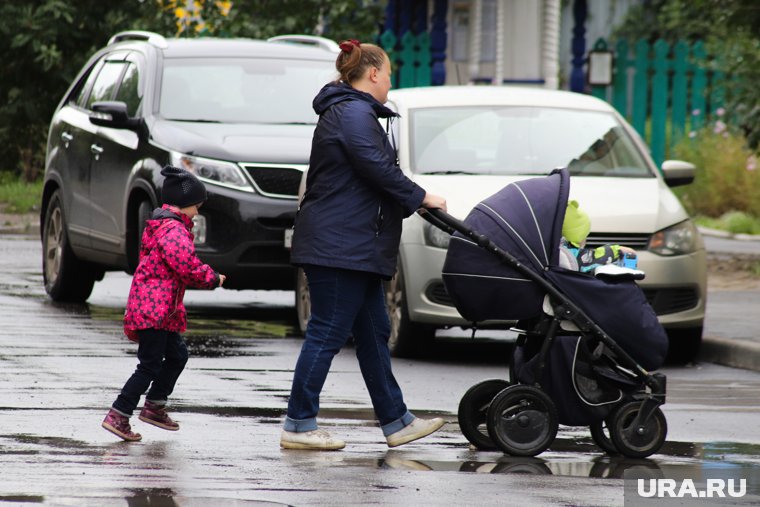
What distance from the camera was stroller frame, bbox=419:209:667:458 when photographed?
771 cm

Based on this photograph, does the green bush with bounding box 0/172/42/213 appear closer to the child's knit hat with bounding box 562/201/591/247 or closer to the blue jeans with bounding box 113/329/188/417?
the blue jeans with bounding box 113/329/188/417

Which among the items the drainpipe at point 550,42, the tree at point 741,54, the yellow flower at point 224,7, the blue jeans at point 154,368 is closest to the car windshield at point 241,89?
the tree at point 741,54

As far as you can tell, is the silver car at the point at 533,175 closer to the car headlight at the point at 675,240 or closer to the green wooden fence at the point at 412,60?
the car headlight at the point at 675,240

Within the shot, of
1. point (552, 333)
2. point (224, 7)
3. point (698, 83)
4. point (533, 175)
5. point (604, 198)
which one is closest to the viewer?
point (552, 333)

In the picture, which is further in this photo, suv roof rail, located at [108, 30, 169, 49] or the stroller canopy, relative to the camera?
suv roof rail, located at [108, 30, 169, 49]

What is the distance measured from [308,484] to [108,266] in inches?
275

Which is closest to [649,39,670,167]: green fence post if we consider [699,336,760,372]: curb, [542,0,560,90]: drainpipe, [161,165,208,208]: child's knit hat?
[542,0,560,90]: drainpipe

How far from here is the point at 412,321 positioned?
11078 millimetres

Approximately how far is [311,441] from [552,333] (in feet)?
3.77

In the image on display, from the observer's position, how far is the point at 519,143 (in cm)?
1188

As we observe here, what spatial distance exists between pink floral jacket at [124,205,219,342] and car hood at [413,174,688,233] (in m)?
3.12

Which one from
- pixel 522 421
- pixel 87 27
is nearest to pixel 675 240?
pixel 522 421

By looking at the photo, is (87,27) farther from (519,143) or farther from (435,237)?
(435,237)

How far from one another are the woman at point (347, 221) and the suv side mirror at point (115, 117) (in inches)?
187
